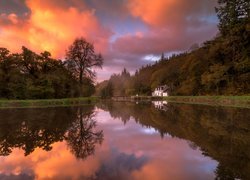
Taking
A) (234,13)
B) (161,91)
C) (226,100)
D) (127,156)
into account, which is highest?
(234,13)

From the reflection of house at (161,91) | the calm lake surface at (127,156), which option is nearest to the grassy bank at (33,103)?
the calm lake surface at (127,156)

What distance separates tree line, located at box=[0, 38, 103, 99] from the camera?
42938mm

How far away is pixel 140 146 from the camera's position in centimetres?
880

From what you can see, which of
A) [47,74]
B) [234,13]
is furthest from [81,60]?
[234,13]

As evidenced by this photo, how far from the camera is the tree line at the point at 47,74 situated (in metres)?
42.9

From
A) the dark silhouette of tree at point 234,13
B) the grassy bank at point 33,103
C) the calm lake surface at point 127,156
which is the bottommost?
the calm lake surface at point 127,156

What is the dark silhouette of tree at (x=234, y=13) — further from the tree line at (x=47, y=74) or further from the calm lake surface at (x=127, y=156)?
the calm lake surface at (x=127, y=156)

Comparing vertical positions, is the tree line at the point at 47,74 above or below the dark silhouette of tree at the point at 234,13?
below

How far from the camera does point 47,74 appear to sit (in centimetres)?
4600

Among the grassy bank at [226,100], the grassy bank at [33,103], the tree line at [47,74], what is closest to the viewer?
the grassy bank at [226,100]

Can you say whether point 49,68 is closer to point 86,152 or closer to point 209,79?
point 209,79

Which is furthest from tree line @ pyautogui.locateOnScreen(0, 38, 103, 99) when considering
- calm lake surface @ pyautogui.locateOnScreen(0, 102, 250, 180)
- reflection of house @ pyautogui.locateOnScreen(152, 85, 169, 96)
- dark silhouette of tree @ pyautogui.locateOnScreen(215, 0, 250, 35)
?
reflection of house @ pyautogui.locateOnScreen(152, 85, 169, 96)

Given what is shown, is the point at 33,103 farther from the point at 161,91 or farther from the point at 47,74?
the point at 161,91

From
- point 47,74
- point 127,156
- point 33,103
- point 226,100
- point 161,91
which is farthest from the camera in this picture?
point 161,91
